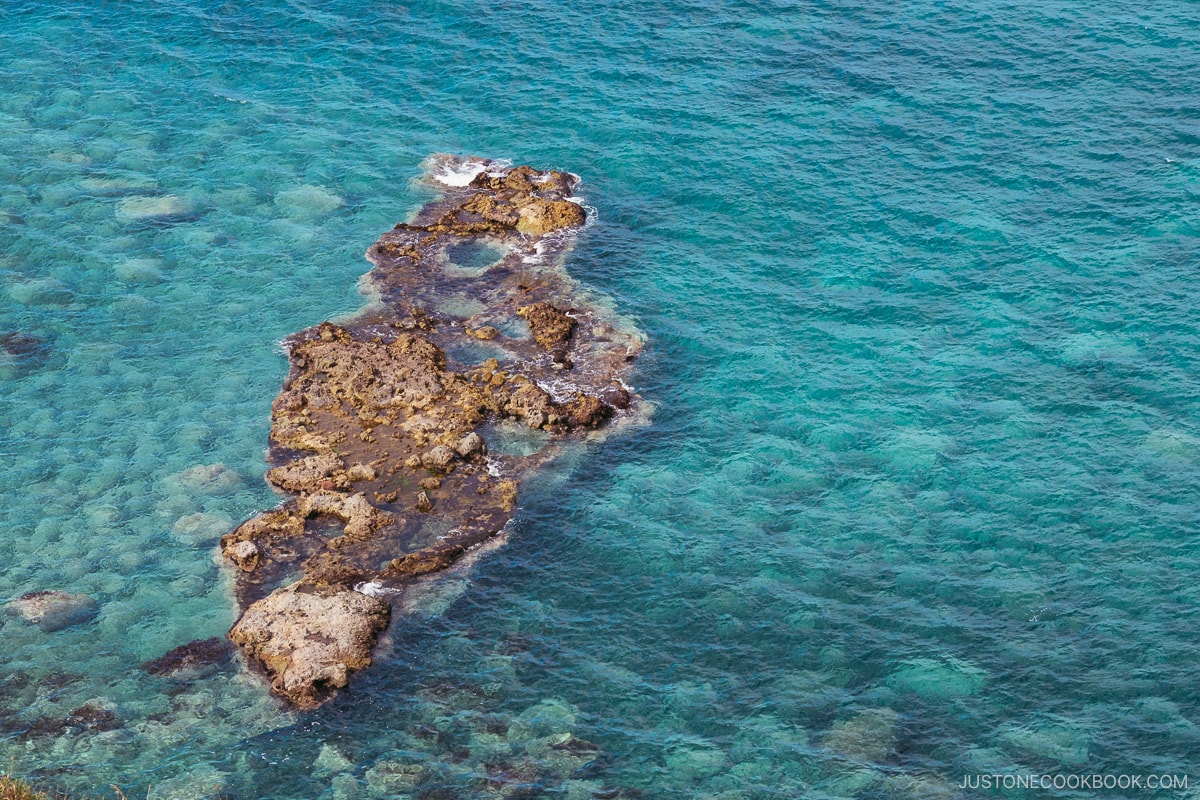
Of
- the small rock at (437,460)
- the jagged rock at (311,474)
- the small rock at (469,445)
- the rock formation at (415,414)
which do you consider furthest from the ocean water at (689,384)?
the small rock at (437,460)

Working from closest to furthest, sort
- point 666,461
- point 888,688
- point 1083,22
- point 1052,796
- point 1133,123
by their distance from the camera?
point 1052,796 → point 888,688 → point 666,461 → point 1133,123 → point 1083,22

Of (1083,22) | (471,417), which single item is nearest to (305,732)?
(471,417)

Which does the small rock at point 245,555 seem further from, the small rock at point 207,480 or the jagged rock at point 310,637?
the small rock at point 207,480

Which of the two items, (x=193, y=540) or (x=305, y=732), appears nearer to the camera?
(x=305, y=732)

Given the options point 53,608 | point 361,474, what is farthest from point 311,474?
point 53,608

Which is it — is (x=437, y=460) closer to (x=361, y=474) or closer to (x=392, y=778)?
(x=361, y=474)

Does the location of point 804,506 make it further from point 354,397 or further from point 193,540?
point 193,540

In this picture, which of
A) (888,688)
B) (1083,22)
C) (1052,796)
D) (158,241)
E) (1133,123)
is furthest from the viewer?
(1083,22)
